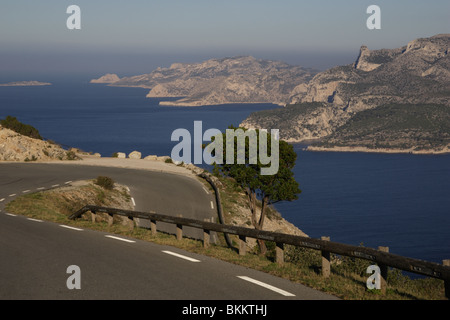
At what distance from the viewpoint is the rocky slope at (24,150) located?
48.9 m

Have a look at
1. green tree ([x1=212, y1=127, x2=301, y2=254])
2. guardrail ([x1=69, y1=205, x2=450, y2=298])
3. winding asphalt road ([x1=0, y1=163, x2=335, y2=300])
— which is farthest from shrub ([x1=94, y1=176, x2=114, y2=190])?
guardrail ([x1=69, y1=205, x2=450, y2=298])

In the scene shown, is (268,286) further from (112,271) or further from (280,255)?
(112,271)

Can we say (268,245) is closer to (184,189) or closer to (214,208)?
(214,208)

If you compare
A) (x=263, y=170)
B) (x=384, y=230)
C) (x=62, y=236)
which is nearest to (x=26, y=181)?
(x=263, y=170)

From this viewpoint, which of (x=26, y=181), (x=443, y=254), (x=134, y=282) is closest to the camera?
(x=134, y=282)

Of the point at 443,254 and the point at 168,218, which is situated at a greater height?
the point at 168,218

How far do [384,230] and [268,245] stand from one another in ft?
349

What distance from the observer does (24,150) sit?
1981 inches

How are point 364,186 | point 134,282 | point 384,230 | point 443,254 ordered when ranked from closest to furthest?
point 134,282 → point 443,254 → point 384,230 → point 364,186

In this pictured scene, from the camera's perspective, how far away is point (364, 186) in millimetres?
190000

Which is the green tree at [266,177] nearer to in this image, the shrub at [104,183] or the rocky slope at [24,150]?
the shrub at [104,183]

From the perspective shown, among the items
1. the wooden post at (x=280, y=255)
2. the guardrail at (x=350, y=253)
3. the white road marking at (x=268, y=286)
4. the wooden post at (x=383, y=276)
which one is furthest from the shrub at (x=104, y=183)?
the wooden post at (x=383, y=276)

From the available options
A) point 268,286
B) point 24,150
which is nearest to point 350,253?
point 268,286

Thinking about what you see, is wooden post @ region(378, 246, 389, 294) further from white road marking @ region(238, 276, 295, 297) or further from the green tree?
the green tree
